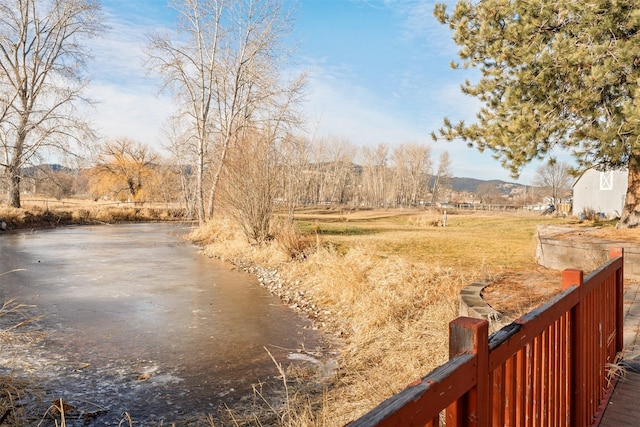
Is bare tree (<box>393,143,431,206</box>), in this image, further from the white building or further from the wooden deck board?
the wooden deck board

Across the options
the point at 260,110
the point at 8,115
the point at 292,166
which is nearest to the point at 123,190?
the point at 8,115

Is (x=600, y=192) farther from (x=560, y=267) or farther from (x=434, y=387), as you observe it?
(x=434, y=387)

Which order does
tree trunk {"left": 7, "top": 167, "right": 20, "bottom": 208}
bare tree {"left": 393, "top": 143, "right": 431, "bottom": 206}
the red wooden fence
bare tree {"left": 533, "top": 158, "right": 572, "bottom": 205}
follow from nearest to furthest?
the red wooden fence
tree trunk {"left": 7, "top": 167, "right": 20, "bottom": 208}
bare tree {"left": 533, "top": 158, "right": 572, "bottom": 205}
bare tree {"left": 393, "top": 143, "right": 431, "bottom": 206}

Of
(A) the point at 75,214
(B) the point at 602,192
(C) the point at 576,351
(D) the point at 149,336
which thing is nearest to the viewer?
(C) the point at 576,351

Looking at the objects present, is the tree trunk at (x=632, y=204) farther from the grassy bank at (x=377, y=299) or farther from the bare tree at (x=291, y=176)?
the bare tree at (x=291, y=176)

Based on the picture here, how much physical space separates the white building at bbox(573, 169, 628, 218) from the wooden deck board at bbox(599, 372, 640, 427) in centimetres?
3089

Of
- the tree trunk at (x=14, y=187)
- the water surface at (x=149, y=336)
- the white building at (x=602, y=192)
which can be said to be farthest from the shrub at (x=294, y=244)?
the white building at (x=602, y=192)

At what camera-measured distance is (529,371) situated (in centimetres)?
188

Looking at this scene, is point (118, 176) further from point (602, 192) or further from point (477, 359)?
point (477, 359)

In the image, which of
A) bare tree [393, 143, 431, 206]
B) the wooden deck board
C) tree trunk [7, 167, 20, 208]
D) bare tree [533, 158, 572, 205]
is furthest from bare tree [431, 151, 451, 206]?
the wooden deck board

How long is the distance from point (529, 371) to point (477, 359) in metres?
0.71

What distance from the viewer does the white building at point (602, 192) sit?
31641mm

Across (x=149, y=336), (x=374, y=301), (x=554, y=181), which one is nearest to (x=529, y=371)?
(x=374, y=301)

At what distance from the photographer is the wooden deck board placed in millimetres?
Result: 2898
